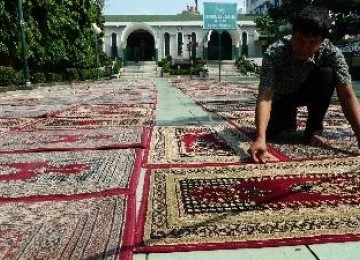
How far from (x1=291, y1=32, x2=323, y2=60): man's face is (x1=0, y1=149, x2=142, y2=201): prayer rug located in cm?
146

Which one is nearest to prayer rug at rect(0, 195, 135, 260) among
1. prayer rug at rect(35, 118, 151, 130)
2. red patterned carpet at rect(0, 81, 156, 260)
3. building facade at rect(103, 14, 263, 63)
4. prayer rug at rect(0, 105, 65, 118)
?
red patterned carpet at rect(0, 81, 156, 260)

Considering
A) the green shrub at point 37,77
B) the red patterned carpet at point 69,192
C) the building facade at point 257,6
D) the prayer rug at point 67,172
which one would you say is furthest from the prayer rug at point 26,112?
the building facade at point 257,6

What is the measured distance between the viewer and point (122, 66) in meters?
45.3

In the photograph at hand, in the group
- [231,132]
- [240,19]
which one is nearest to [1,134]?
[231,132]

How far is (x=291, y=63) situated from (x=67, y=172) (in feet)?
6.40

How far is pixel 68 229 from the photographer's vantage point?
Answer: 222cm

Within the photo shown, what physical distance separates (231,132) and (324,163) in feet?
5.86

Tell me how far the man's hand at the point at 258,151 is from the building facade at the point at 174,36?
43.6 metres

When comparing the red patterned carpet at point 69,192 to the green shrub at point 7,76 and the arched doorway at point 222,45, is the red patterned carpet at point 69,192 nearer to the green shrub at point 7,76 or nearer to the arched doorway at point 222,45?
the green shrub at point 7,76

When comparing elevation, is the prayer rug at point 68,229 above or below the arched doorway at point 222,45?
below

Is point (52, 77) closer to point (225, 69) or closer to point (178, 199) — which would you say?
point (225, 69)

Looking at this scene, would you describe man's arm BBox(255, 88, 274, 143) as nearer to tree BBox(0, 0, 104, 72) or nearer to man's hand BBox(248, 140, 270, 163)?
man's hand BBox(248, 140, 270, 163)

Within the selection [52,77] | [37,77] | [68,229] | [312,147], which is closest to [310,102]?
[312,147]

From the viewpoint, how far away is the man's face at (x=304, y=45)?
333cm
